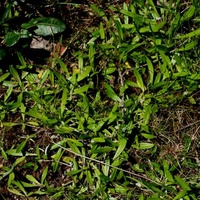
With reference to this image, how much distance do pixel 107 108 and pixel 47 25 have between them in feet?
2.31

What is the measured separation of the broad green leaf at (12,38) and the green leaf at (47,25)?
9 centimetres

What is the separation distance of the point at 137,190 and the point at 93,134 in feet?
1.59

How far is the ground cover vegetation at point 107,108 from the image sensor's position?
3195mm

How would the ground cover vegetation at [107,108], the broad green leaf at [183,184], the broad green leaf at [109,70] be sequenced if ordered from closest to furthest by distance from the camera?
the broad green leaf at [183,184], the ground cover vegetation at [107,108], the broad green leaf at [109,70]

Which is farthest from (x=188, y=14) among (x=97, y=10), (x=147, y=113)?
(x=147, y=113)

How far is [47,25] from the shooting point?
3.24m

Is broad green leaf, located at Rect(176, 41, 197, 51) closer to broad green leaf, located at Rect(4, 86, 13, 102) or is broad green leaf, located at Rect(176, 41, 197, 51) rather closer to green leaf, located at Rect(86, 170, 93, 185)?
green leaf, located at Rect(86, 170, 93, 185)

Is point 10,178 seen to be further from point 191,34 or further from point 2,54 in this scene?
point 191,34

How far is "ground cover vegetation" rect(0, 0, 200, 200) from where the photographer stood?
320 cm

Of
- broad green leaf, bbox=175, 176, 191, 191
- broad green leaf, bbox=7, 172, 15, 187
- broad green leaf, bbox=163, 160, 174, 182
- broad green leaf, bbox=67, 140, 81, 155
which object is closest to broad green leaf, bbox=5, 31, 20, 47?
broad green leaf, bbox=67, 140, 81, 155

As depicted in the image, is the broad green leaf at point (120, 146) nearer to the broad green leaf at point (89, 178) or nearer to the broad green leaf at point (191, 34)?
the broad green leaf at point (89, 178)

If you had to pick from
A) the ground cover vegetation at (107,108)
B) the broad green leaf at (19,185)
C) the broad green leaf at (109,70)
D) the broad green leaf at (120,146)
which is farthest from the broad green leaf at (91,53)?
the broad green leaf at (19,185)

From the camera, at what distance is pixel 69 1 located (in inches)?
135

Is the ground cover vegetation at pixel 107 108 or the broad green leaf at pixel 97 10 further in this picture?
the broad green leaf at pixel 97 10
